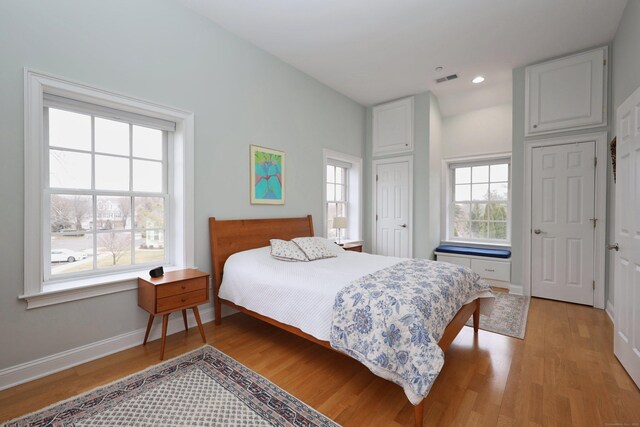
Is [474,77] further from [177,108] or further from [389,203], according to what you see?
[177,108]

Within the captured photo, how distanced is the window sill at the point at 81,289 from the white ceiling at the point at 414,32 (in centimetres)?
259

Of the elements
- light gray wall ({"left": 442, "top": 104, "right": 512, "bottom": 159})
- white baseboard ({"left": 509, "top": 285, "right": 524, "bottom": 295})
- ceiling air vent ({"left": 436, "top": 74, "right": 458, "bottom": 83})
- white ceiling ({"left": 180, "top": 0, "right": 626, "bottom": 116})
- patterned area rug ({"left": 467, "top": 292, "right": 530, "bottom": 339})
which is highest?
white ceiling ({"left": 180, "top": 0, "right": 626, "bottom": 116})

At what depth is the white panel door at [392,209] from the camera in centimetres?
479

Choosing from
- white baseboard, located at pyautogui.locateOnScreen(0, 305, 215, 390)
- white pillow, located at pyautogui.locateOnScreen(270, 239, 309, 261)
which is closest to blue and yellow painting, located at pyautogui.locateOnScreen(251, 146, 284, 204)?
white pillow, located at pyautogui.locateOnScreen(270, 239, 309, 261)

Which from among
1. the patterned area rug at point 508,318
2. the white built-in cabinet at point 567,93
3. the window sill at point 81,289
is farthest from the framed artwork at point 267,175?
the white built-in cabinet at point 567,93

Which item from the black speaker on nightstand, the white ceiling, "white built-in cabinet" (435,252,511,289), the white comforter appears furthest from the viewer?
"white built-in cabinet" (435,252,511,289)

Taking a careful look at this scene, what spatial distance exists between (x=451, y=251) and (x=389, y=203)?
1276mm

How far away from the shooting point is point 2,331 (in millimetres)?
1851

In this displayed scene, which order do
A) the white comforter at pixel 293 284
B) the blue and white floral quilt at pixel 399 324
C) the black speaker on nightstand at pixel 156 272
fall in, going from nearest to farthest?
the blue and white floral quilt at pixel 399 324 → the white comforter at pixel 293 284 → the black speaker on nightstand at pixel 156 272

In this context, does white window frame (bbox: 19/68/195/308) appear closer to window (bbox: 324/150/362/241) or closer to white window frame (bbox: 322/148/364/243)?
window (bbox: 324/150/362/241)

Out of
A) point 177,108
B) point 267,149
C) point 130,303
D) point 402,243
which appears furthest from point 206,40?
point 402,243

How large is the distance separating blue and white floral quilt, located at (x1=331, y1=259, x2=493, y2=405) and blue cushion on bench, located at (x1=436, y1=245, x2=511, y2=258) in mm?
2663

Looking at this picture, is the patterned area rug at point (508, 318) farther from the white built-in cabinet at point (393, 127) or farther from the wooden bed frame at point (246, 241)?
the white built-in cabinet at point (393, 127)

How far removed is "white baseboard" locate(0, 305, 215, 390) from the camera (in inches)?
74.2
